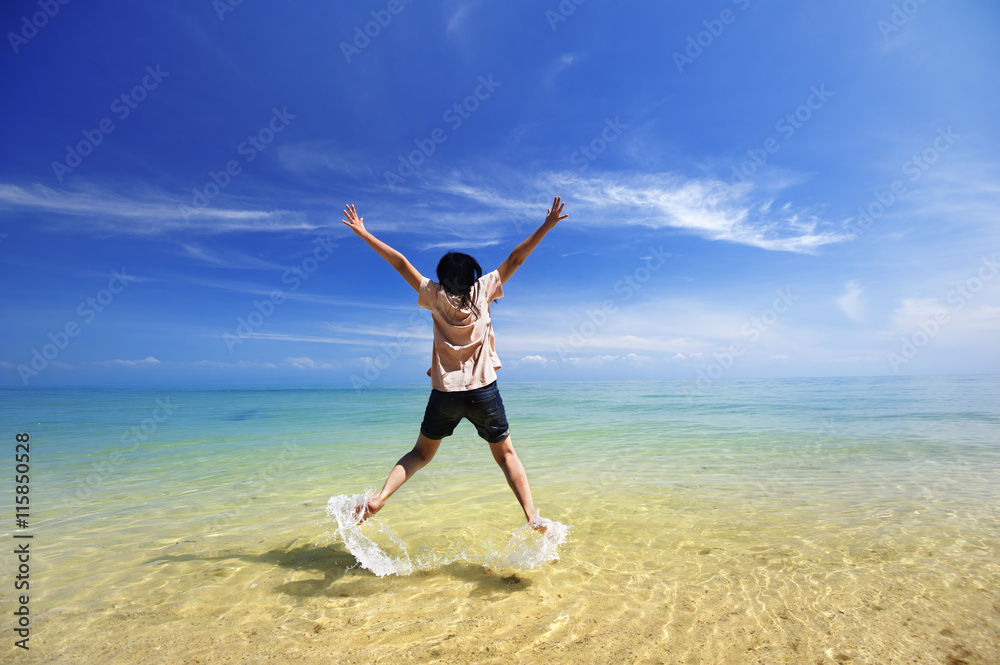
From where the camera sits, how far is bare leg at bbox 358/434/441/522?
134 inches

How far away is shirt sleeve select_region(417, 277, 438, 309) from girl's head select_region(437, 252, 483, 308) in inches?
3.0

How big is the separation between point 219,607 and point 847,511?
18.4 feet

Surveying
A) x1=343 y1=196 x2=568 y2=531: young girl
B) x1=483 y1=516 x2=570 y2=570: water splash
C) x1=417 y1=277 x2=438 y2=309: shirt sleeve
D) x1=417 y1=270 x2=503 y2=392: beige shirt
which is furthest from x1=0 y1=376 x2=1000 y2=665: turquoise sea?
x1=417 y1=277 x2=438 y2=309: shirt sleeve

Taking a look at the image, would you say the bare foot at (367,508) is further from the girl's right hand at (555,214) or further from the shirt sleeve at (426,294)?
the girl's right hand at (555,214)

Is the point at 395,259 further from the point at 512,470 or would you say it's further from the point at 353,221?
the point at 512,470

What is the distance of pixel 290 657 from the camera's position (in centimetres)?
233

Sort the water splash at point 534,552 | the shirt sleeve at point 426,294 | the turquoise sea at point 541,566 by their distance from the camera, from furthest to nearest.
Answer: the shirt sleeve at point 426,294 < the water splash at point 534,552 < the turquoise sea at point 541,566

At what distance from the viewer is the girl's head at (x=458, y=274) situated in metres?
3.40

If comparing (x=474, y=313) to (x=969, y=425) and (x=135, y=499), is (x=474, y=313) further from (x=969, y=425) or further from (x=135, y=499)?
(x=969, y=425)

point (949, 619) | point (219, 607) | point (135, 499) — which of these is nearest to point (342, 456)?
point (135, 499)

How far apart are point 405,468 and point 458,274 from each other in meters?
1.58

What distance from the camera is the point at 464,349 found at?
134 inches

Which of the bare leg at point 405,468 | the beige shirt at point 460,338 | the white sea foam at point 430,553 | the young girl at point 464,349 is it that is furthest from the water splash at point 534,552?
the beige shirt at point 460,338

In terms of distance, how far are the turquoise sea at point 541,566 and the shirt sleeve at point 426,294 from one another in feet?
6.55
